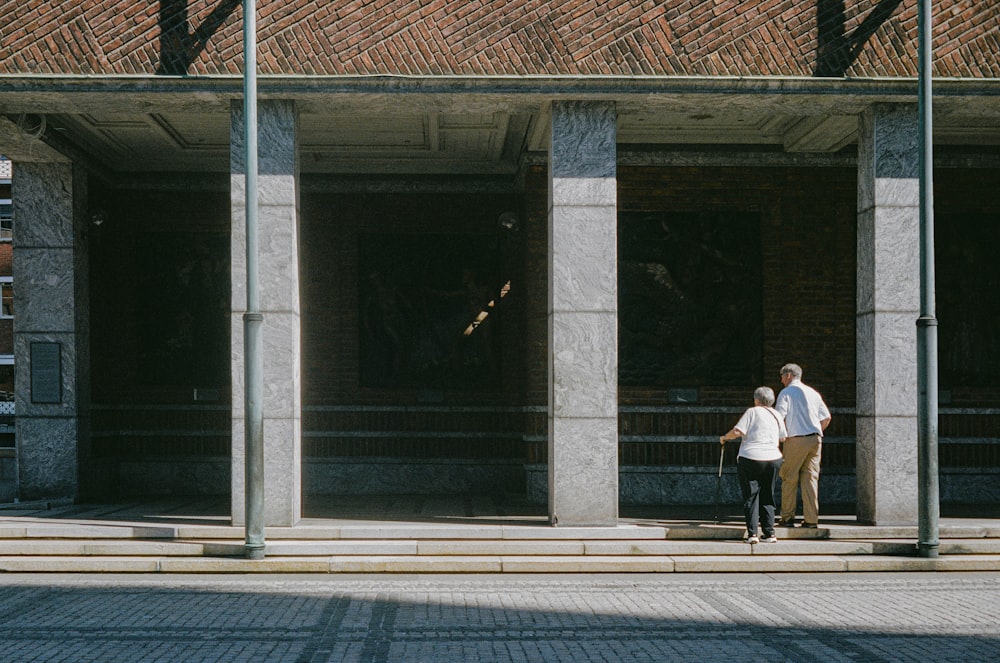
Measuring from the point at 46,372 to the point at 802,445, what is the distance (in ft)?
33.2

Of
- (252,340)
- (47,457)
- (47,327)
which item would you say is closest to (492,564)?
(252,340)

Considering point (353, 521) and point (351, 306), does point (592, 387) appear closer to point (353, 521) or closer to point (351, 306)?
point (353, 521)

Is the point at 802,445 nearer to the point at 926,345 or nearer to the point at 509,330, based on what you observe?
the point at 926,345

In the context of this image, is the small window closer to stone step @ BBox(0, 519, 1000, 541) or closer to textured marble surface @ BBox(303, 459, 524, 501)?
textured marble surface @ BBox(303, 459, 524, 501)

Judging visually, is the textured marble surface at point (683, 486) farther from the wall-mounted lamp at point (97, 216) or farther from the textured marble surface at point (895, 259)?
the wall-mounted lamp at point (97, 216)

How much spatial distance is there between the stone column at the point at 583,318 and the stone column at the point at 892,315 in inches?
115

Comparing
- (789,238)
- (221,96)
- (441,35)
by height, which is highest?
(441,35)

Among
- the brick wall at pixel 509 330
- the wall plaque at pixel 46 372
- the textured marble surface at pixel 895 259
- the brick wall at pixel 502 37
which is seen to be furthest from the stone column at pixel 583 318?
the wall plaque at pixel 46 372

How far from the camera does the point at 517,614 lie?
8352 mm

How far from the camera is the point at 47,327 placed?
14.4 metres

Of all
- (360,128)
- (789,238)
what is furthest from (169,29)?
(789,238)

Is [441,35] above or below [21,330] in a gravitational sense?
above

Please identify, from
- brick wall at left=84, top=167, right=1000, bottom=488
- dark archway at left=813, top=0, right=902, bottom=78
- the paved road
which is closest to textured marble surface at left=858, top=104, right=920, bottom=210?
dark archway at left=813, top=0, right=902, bottom=78

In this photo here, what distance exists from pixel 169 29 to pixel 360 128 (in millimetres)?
2981
